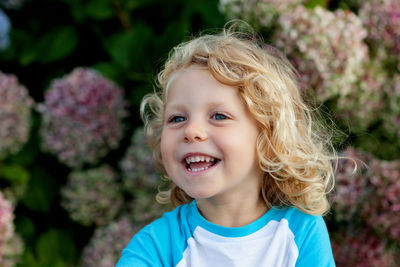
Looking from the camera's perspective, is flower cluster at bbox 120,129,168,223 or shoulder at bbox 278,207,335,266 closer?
shoulder at bbox 278,207,335,266

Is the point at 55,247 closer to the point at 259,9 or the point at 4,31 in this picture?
the point at 4,31

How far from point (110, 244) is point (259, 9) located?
3.68 feet

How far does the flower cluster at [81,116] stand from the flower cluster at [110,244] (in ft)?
1.07

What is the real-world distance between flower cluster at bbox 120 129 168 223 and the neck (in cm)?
85

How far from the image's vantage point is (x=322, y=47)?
180 cm

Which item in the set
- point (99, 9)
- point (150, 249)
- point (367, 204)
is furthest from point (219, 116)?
point (99, 9)

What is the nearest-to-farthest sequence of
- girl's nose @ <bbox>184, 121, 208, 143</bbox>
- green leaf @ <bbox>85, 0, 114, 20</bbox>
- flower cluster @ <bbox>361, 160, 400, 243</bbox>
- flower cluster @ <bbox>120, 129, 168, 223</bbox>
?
girl's nose @ <bbox>184, 121, 208, 143</bbox> → flower cluster @ <bbox>361, 160, 400, 243</bbox> → flower cluster @ <bbox>120, 129, 168, 223</bbox> → green leaf @ <bbox>85, 0, 114, 20</bbox>

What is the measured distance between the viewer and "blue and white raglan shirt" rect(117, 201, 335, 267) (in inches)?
46.1

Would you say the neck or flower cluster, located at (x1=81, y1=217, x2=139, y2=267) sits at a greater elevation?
the neck

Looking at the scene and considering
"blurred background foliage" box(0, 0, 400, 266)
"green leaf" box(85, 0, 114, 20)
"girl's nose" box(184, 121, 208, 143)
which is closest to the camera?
"girl's nose" box(184, 121, 208, 143)

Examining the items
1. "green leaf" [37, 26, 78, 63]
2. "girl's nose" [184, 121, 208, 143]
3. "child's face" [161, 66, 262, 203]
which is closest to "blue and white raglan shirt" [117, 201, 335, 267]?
"child's face" [161, 66, 262, 203]

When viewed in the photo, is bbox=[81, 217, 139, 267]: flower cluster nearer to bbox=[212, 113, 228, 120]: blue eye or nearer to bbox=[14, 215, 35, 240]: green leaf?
bbox=[14, 215, 35, 240]: green leaf

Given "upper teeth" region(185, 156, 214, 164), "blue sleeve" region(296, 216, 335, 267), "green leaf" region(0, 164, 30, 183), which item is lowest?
"green leaf" region(0, 164, 30, 183)

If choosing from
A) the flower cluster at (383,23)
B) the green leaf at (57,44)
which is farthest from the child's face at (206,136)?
the green leaf at (57,44)
